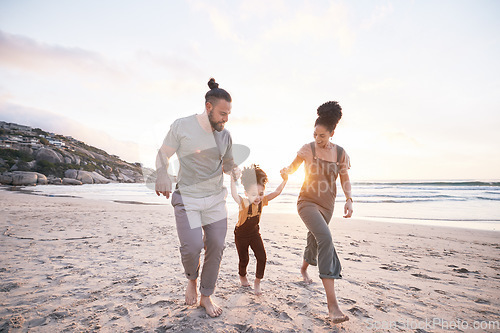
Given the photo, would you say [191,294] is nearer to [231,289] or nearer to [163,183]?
[231,289]

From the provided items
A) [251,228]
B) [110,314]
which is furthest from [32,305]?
[251,228]

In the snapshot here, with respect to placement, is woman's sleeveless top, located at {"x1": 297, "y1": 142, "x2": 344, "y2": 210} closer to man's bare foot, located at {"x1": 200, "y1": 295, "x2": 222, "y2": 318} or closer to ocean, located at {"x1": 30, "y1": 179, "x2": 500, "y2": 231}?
man's bare foot, located at {"x1": 200, "y1": 295, "x2": 222, "y2": 318}

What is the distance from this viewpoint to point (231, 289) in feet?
10.7

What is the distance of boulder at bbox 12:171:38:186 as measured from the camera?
29.2m

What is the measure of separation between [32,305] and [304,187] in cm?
339

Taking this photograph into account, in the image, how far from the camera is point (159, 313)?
255 centimetres

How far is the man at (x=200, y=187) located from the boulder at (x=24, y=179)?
125 feet

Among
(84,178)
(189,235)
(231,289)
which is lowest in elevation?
(84,178)

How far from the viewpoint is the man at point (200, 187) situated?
8.53 ft

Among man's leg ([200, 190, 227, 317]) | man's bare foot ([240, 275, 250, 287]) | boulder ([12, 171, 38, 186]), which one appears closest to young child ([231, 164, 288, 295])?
man's bare foot ([240, 275, 250, 287])

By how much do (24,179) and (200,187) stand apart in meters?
38.7

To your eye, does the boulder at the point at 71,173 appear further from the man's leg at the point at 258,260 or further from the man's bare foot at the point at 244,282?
the man's leg at the point at 258,260

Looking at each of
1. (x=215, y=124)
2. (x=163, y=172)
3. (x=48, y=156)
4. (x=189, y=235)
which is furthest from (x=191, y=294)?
(x=48, y=156)

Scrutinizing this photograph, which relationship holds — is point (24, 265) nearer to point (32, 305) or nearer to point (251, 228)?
point (32, 305)
